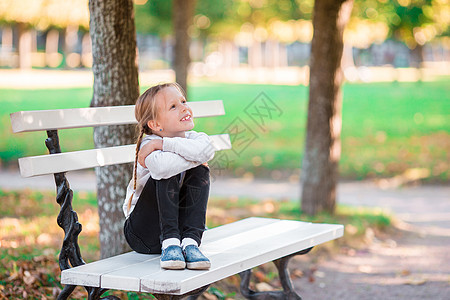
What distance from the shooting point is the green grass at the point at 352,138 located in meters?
10.9

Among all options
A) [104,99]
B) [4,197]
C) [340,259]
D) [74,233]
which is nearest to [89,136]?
[4,197]

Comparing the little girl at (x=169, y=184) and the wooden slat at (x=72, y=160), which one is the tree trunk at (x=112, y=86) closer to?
the wooden slat at (x=72, y=160)

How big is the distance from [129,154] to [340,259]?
2.92m

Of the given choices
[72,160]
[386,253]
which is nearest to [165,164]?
[72,160]

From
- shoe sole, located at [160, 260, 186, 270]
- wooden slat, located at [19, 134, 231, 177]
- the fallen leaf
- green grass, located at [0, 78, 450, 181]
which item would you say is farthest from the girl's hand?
the fallen leaf

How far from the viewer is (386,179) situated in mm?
10367

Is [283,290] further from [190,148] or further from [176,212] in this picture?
[190,148]

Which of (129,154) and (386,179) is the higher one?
(129,154)

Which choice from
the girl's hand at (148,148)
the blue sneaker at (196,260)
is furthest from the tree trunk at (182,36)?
the blue sneaker at (196,260)

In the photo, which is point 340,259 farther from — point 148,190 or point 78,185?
point 78,185

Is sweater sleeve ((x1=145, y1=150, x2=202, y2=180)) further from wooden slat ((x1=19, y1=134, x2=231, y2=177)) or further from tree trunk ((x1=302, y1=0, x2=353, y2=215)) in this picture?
tree trunk ((x1=302, y1=0, x2=353, y2=215))

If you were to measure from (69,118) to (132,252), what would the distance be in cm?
75

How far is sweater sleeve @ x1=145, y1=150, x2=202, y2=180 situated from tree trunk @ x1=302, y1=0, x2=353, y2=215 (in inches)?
153

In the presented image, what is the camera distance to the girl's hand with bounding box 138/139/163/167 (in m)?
3.15
